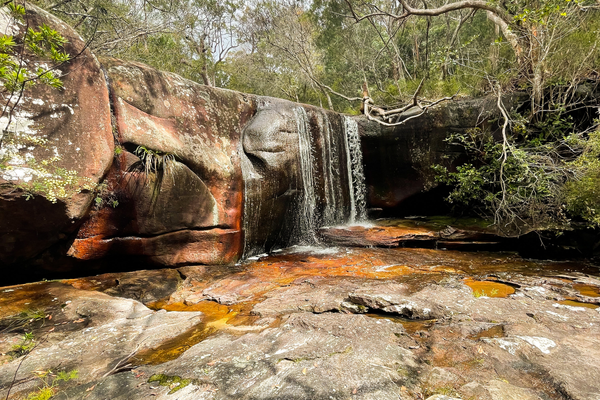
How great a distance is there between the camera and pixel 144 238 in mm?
5480

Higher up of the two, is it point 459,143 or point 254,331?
point 459,143

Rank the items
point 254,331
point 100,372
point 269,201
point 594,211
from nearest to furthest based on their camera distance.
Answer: point 100,372 → point 254,331 → point 594,211 → point 269,201

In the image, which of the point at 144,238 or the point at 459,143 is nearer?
the point at 144,238

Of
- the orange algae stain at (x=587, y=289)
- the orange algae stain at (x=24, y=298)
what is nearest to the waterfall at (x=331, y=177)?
the orange algae stain at (x=587, y=289)

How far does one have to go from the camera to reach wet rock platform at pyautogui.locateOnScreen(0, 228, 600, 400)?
201 cm

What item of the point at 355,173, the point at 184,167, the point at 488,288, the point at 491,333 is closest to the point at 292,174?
the point at 184,167

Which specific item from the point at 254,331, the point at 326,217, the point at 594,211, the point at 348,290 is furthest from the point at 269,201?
the point at 594,211

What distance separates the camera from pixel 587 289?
422 cm

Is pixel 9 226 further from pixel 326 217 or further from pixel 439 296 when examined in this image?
pixel 326 217

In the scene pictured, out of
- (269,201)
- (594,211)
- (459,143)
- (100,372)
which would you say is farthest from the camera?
(459,143)

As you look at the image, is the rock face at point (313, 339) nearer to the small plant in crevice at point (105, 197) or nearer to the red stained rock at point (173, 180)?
the red stained rock at point (173, 180)

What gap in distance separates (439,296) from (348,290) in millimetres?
1181

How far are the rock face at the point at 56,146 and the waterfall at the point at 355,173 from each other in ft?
22.7

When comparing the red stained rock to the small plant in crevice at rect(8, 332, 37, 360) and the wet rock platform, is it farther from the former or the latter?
the small plant in crevice at rect(8, 332, 37, 360)
